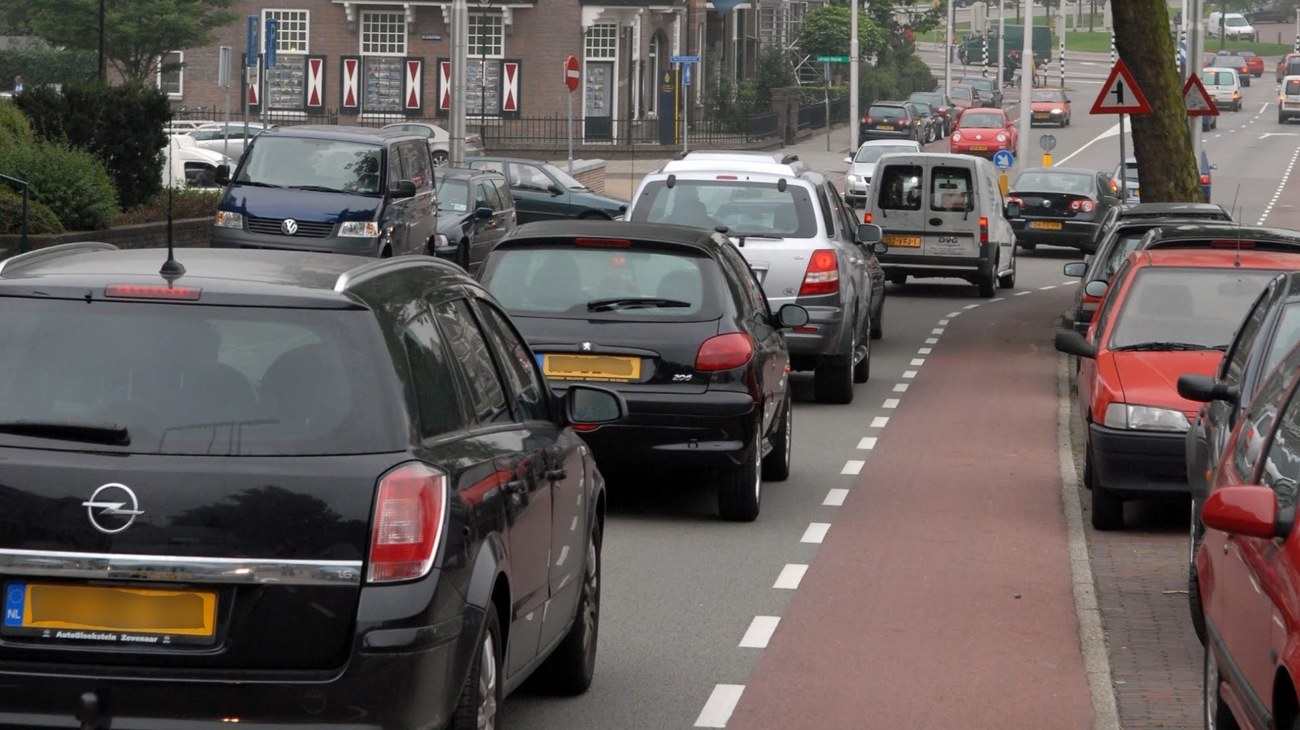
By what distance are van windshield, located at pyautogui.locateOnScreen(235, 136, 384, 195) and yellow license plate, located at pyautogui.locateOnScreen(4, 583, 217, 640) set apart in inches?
738

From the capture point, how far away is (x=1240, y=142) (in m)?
79.6

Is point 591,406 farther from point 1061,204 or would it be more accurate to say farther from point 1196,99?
point 1061,204

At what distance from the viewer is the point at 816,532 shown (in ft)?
36.1

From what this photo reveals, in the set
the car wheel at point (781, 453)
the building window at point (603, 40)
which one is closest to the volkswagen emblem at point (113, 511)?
the car wheel at point (781, 453)

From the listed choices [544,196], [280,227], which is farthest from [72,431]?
[544,196]

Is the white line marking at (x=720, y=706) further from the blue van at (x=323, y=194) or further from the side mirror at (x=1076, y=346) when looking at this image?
the blue van at (x=323, y=194)

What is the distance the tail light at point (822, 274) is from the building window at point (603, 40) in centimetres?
4670

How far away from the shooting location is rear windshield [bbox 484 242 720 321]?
10.9 metres

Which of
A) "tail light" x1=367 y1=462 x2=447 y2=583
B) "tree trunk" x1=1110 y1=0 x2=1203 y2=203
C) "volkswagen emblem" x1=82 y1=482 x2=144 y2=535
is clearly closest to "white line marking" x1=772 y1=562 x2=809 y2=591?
"tail light" x1=367 y1=462 x2=447 y2=583

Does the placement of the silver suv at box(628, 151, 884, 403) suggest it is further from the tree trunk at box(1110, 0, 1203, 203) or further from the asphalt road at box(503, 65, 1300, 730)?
the tree trunk at box(1110, 0, 1203, 203)

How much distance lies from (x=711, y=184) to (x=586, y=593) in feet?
32.2

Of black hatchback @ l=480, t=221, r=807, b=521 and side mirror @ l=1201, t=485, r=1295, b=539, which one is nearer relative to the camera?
side mirror @ l=1201, t=485, r=1295, b=539

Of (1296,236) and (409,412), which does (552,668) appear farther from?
(1296,236)

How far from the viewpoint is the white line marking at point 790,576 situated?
946 cm
